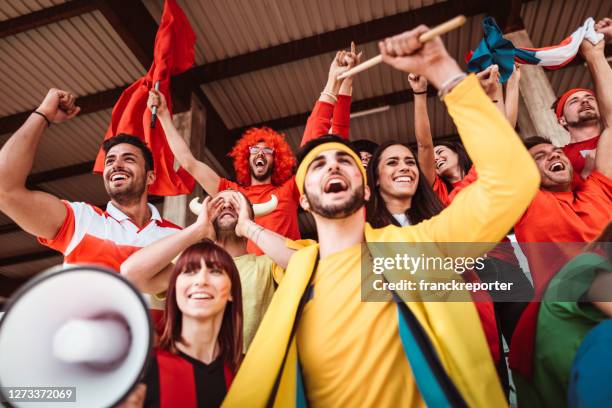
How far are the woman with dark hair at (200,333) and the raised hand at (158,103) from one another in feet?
5.71

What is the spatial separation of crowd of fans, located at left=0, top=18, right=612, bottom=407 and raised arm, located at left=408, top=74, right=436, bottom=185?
329 mm

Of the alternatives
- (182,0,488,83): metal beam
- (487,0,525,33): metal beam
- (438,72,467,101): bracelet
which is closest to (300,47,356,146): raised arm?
(438,72,467,101): bracelet

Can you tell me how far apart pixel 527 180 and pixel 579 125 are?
7.95 ft

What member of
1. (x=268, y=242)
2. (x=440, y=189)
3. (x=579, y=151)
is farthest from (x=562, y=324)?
(x=579, y=151)

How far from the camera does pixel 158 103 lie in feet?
10.3

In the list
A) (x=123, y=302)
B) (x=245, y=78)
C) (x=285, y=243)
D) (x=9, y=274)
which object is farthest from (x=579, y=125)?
(x=9, y=274)

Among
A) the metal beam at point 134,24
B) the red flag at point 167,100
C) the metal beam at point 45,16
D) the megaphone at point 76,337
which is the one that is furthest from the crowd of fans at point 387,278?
the metal beam at point 45,16

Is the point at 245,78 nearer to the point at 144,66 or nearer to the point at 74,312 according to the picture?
the point at 144,66

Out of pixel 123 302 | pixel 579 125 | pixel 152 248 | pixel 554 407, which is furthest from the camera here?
pixel 579 125

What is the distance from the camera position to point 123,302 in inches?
46.0

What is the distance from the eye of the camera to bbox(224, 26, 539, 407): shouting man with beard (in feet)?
4.37

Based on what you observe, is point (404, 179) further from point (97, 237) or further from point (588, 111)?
point (588, 111)

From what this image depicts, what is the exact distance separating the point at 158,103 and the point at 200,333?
82.7 inches

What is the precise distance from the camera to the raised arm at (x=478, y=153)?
1.39 meters
